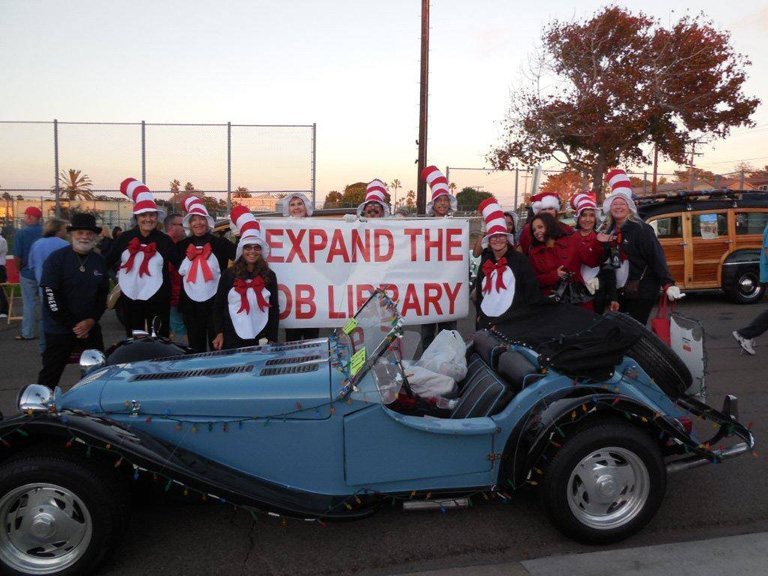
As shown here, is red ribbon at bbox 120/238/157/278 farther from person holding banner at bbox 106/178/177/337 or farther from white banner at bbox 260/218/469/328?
white banner at bbox 260/218/469/328

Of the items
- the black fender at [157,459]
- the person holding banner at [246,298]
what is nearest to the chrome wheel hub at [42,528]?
the black fender at [157,459]

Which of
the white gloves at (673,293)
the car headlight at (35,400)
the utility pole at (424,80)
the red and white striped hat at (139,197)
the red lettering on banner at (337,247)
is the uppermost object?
the utility pole at (424,80)

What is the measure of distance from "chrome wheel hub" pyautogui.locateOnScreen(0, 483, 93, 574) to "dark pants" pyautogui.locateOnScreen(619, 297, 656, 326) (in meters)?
4.41

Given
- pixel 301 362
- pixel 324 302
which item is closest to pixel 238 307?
pixel 324 302

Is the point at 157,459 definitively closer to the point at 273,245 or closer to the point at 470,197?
the point at 273,245

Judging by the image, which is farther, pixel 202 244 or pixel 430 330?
pixel 430 330

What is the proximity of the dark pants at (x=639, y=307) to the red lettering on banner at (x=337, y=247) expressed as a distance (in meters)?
2.58

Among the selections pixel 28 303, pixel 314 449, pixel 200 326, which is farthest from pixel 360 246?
pixel 28 303

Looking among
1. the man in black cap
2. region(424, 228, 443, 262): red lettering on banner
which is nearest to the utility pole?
region(424, 228, 443, 262): red lettering on banner

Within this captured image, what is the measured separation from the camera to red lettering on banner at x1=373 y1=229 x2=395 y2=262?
5457 mm

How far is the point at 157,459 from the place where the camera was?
2.71 metres

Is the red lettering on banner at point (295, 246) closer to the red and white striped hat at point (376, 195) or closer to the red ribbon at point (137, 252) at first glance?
the red and white striped hat at point (376, 195)

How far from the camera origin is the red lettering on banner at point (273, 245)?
5.35 metres

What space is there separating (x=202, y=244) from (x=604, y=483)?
3.77 m
